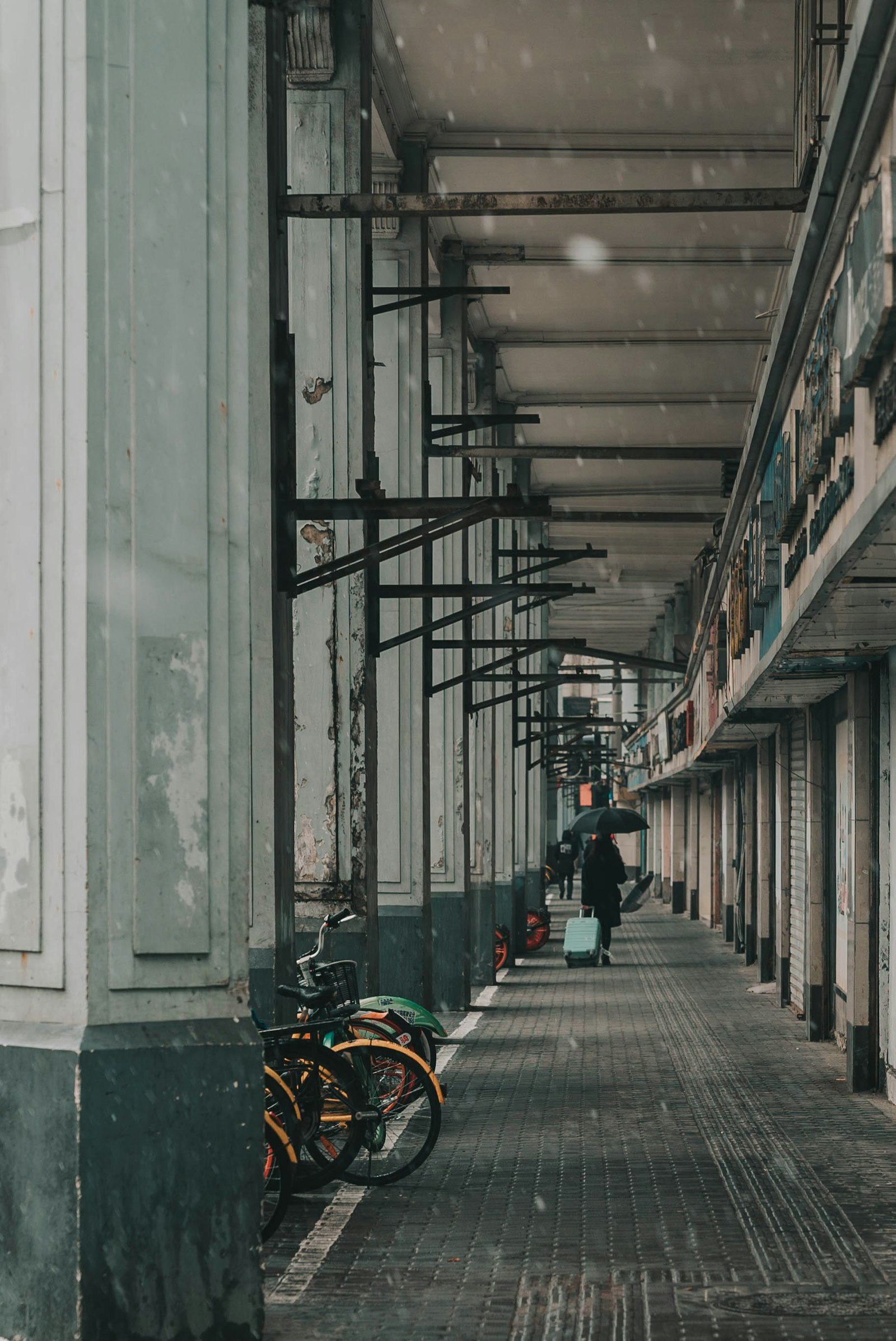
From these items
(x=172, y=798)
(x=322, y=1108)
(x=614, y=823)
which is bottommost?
(x=322, y=1108)

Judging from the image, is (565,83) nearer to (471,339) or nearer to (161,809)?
(471,339)

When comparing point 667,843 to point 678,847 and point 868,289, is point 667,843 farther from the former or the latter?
point 868,289

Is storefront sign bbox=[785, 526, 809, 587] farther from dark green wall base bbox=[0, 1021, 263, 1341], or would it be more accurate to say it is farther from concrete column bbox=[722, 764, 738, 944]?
concrete column bbox=[722, 764, 738, 944]

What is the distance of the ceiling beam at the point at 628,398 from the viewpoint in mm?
28781

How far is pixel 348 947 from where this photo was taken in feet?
45.7

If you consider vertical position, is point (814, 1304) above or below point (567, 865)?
above

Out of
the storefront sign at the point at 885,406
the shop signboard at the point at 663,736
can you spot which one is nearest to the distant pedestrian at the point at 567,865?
the shop signboard at the point at 663,736

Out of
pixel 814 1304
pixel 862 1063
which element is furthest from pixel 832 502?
pixel 862 1063

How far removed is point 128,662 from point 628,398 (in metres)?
23.3

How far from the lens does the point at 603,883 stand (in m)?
28.3

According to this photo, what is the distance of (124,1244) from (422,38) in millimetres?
12870

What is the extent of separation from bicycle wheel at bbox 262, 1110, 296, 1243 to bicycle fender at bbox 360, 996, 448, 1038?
3.11 m

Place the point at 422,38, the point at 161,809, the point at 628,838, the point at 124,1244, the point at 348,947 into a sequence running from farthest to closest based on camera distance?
1. the point at 628,838
2. the point at 422,38
3. the point at 348,947
4. the point at 161,809
5. the point at 124,1244

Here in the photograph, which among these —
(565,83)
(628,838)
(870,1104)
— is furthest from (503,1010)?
(628,838)
